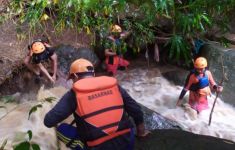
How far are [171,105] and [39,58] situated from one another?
8.34 ft

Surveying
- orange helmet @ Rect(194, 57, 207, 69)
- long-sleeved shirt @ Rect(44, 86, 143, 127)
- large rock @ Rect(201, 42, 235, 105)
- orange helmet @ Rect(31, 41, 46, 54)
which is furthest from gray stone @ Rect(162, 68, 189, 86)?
long-sleeved shirt @ Rect(44, 86, 143, 127)

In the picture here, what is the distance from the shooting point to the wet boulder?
781 cm

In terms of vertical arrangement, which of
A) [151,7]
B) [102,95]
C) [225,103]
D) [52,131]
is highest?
[151,7]

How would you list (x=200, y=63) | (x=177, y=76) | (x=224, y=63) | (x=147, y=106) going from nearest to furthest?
(x=200, y=63)
(x=147, y=106)
(x=224, y=63)
(x=177, y=76)

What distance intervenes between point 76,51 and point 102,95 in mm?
4808

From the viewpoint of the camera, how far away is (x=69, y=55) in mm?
7863

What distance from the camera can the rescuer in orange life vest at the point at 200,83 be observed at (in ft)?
21.3

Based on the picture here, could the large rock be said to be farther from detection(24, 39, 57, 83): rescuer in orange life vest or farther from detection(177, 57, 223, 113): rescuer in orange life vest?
detection(24, 39, 57, 83): rescuer in orange life vest

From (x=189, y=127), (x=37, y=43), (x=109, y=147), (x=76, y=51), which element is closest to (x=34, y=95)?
(x=37, y=43)

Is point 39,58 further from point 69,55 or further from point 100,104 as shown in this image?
point 100,104

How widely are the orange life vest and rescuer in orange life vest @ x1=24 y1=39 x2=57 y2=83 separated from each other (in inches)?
154

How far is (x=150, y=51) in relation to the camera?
937 centimetres

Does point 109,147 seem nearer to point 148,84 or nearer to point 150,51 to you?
point 148,84

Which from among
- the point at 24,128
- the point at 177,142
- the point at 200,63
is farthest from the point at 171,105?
the point at 24,128
